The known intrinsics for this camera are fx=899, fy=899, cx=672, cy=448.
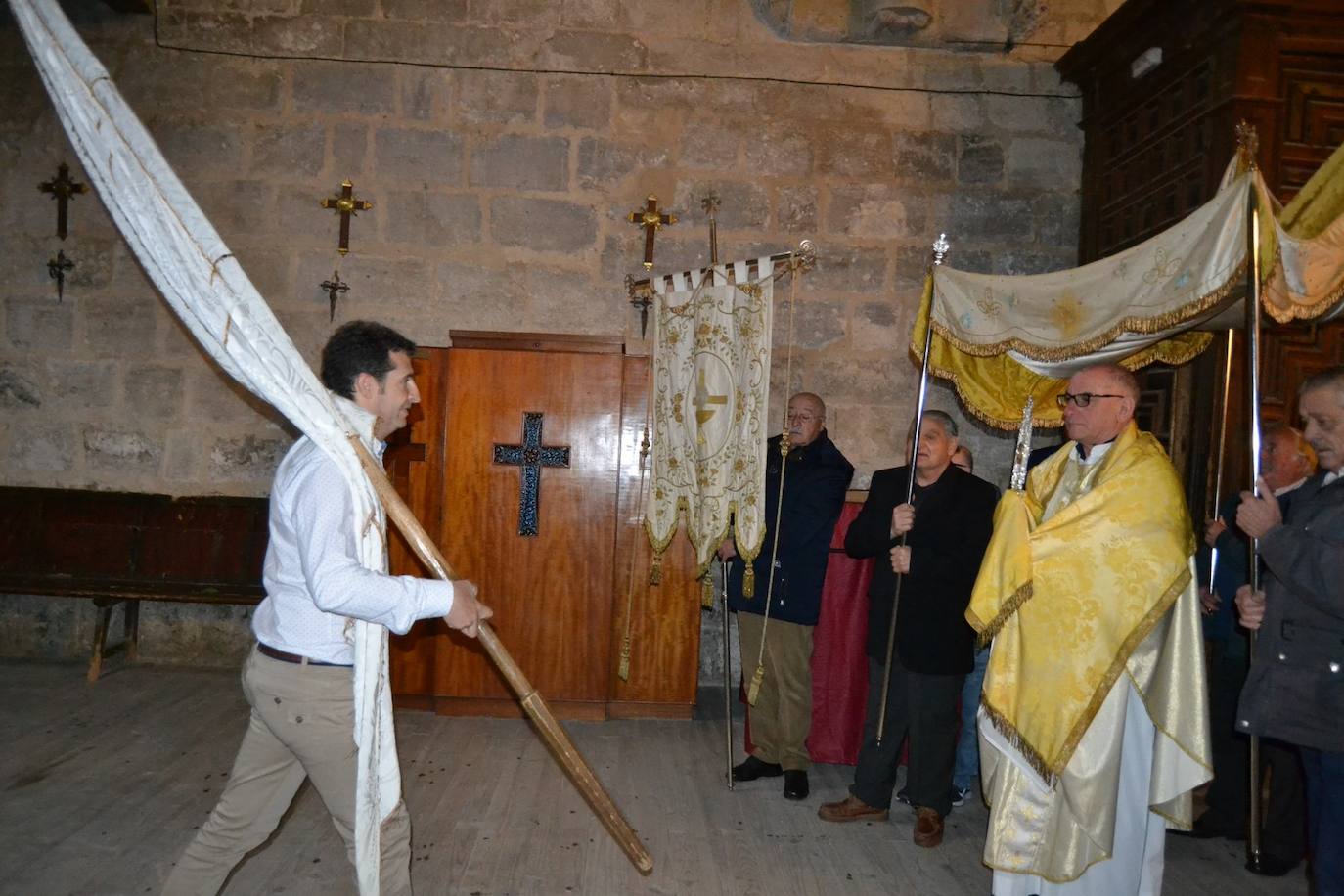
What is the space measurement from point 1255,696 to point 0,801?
4.05 meters

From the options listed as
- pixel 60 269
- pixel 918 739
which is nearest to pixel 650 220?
pixel 918 739

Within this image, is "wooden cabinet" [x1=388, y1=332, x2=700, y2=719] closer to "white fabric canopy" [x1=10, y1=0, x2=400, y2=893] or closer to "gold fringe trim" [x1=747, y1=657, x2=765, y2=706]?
"gold fringe trim" [x1=747, y1=657, x2=765, y2=706]

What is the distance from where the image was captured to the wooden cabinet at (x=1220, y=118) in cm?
370

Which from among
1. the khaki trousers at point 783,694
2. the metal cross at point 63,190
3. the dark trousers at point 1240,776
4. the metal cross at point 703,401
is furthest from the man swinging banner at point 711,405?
the metal cross at point 63,190

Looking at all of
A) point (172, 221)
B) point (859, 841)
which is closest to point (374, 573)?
point (172, 221)

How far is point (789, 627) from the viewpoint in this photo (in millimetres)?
3633

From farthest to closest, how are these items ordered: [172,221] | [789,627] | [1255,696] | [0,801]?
1. [789,627]
2. [0,801]
3. [1255,696]
4. [172,221]

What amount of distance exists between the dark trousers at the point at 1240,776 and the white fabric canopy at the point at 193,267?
2.81 meters

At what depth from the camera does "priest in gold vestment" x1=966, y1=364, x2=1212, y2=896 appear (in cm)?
252

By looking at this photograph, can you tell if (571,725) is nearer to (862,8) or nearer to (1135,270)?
(1135,270)

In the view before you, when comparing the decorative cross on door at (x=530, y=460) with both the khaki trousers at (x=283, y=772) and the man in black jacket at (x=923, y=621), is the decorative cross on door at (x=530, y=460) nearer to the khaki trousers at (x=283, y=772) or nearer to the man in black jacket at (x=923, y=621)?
the man in black jacket at (x=923, y=621)

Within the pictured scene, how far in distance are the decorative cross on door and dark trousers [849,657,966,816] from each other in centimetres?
187

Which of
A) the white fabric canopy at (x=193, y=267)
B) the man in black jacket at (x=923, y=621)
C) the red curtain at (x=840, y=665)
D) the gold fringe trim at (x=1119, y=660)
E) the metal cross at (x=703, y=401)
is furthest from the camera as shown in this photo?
the red curtain at (x=840, y=665)

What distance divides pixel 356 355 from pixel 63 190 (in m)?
4.10
